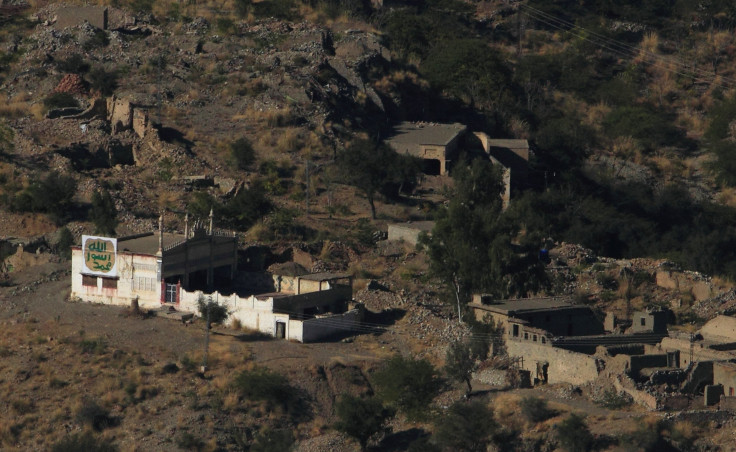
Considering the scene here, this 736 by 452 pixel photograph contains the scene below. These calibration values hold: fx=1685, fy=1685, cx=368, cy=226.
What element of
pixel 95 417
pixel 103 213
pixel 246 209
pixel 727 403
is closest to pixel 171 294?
pixel 103 213

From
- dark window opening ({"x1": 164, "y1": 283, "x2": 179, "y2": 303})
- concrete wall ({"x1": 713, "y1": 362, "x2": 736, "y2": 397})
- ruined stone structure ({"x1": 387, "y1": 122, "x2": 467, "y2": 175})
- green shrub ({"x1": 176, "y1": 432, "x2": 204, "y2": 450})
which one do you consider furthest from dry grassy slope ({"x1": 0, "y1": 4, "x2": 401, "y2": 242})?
concrete wall ({"x1": 713, "y1": 362, "x2": 736, "y2": 397})

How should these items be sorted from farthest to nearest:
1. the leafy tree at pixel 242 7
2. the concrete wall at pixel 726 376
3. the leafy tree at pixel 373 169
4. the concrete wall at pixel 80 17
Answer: the leafy tree at pixel 242 7 < the concrete wall at pixel 80 17 < the leafy tree at pixel 373 169 < the concrete wall at pixel 726 376

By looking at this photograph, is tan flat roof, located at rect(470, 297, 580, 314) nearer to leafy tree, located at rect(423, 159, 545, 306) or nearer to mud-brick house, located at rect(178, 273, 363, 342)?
leafy tree, located at rect(423, 159, 545, 306)

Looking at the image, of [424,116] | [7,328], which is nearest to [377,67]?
[424,116]

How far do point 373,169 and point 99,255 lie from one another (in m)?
14.2

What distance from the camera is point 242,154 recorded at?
66.3m

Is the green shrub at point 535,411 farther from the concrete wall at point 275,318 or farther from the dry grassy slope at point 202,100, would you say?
the dry grassy slope at point 202,100

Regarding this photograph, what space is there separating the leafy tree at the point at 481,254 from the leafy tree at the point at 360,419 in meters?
9.10

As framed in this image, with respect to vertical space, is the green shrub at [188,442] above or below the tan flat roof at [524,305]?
below

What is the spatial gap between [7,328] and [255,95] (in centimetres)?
2370

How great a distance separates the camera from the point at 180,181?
212 feet

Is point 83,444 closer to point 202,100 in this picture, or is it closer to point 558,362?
point 558,362

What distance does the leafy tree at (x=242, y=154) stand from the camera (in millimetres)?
66312

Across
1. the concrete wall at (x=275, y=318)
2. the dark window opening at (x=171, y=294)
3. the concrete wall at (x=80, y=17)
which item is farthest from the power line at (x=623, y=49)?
the dark window opening at (x=171, y=294)
